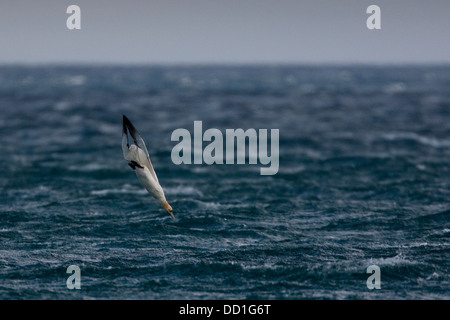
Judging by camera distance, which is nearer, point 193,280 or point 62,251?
point 193,280

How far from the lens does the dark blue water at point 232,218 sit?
25.0 m

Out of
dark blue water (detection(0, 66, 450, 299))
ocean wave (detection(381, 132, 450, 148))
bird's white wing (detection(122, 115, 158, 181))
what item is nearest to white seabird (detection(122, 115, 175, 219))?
bird's white wing (detection(122, 115, 158, 181))

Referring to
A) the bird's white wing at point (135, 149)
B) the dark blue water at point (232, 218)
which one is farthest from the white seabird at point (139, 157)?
the dark blue water at point (232, 218)

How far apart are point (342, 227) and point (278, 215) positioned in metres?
3.99

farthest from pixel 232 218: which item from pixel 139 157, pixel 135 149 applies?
pixel 135 149

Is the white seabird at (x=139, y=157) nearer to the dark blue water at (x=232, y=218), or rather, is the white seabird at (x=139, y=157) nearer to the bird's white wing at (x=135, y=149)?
the bird's white wing at (x=135, y=149)

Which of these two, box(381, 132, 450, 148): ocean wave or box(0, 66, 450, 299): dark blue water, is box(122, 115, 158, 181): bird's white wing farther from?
box(381, 132, 450, 148): ocean wave

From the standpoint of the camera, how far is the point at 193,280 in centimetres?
2523

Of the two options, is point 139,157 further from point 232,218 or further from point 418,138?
point 418,138

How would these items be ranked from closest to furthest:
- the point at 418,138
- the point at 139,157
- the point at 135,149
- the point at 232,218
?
the point at 135,149 < the point at 139,157 < the point at 232,218 < the point at 418,138

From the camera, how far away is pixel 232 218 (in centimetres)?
3500
